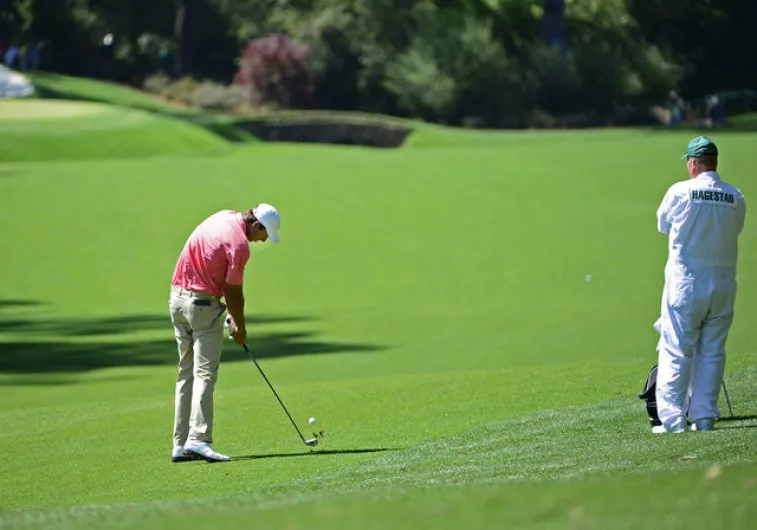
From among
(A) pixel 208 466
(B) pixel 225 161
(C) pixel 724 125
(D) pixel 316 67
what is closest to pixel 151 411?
(A) pixel 208 466

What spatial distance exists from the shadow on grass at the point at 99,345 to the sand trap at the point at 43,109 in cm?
2129

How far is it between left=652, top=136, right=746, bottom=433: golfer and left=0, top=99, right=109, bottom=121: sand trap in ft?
118

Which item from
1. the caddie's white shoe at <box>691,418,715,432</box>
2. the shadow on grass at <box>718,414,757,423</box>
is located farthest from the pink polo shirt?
the shadow on grass at <box>718,414,757,423</box>

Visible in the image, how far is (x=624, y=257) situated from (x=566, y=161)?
9978 mm

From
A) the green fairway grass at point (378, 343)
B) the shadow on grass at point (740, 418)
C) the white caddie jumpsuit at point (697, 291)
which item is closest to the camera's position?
the green fairway grass at point (378, 343)

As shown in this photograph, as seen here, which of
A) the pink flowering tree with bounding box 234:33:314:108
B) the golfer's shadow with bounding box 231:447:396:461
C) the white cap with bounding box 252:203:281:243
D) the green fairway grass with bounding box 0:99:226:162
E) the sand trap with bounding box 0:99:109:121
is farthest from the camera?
the pink flowering tree with bounding box 234:33:314:108

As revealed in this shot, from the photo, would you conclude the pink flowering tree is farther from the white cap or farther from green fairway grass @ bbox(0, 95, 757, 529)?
the white cap

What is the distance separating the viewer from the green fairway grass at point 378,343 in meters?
8.05

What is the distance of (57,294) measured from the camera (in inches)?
1011

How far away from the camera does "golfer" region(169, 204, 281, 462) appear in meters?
10.8

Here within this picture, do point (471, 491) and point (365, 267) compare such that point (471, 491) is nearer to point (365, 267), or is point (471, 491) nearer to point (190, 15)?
point (365, 267)

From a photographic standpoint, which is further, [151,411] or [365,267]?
[365,267]

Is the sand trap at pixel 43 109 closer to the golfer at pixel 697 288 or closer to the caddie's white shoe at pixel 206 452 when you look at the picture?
the caddie's white shoe at pixel 206 452

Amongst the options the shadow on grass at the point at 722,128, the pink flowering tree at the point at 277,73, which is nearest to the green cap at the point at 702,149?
the shadow on grass at the point at 722,128
